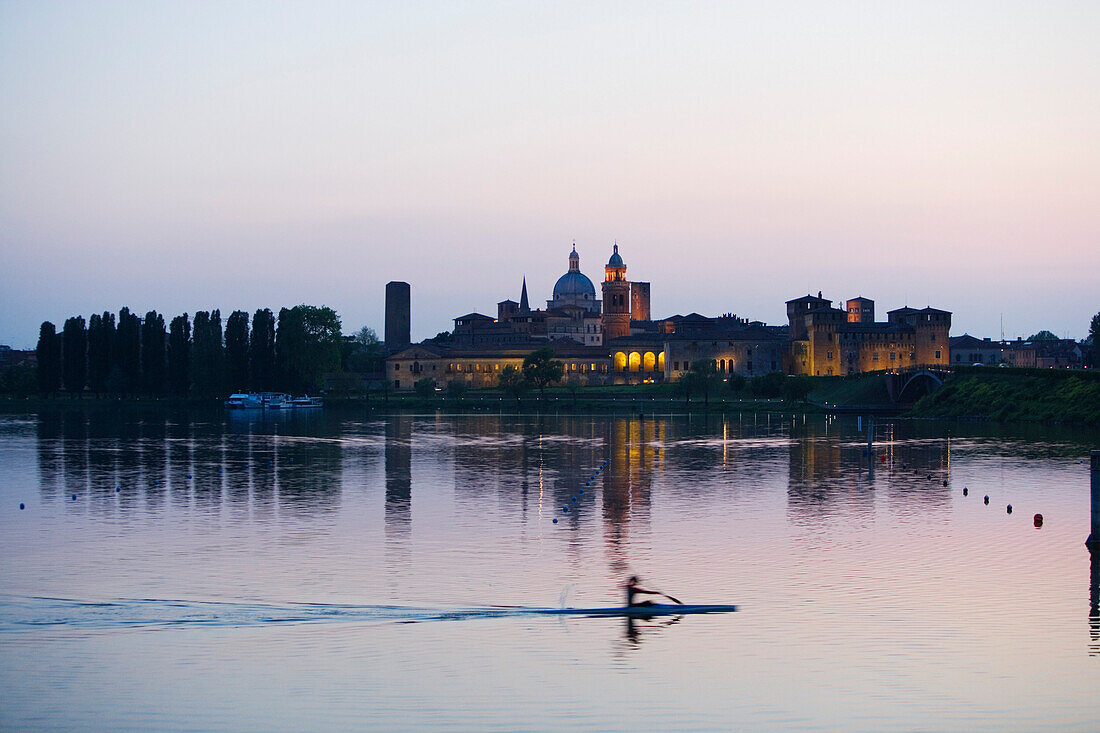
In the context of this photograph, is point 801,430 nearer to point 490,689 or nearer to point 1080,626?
point 1080,626

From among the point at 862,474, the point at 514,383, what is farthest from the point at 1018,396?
the point at 514,383

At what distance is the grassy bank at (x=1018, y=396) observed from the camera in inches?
3059

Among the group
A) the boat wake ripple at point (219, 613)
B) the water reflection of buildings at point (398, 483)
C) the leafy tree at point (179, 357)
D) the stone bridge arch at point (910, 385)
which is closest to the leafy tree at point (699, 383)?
the stone bridge arch at point (910, 385)

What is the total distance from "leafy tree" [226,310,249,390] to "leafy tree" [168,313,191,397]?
411 centimetres

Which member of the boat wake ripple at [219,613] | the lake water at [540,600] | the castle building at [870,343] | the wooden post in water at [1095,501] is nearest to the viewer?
the lake water at [540,600]

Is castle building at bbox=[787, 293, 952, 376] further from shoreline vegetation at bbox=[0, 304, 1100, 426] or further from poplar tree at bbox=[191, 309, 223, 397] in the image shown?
poplar tree at bbox=[191, 309, 223, 397]

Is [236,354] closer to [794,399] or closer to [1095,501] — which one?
[794,399]

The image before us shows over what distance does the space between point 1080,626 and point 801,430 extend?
59.5 m

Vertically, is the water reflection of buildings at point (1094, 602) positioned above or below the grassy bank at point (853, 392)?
below

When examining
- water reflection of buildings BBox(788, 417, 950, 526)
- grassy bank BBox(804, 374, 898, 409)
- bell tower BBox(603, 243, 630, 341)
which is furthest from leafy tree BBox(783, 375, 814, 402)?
bell tower BBox(603, 243, 630, 341)

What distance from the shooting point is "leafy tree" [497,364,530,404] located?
130 metres

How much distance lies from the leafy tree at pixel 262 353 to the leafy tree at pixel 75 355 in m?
16.7

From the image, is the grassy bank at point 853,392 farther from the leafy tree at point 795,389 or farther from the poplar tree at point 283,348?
the poplar tree at point 283,348

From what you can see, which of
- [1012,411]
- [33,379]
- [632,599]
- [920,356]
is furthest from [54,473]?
[920,356]
